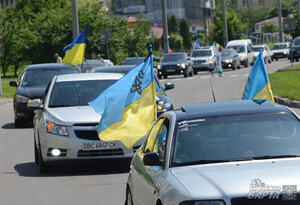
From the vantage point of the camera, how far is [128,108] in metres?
11.4

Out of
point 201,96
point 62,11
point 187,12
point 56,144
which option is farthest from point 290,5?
point 56,144

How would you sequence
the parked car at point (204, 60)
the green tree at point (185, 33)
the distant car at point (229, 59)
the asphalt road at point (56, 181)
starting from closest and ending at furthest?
the asphalt road at point (56, 181) → the parked car at point (204, 60) → the distant car at point (229, 59) → the green tree at point (185, 33)

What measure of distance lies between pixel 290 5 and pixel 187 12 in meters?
41.8

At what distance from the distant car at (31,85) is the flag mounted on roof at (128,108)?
31.3ft

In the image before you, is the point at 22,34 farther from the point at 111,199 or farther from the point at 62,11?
the point at 111,199

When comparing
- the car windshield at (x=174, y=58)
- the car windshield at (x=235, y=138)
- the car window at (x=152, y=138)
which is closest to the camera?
the car windshield at (x=235, y=138)

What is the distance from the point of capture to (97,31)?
177 ft

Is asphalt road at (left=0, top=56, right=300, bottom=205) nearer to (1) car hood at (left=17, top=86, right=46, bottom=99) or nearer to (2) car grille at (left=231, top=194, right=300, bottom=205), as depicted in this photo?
(1) car hood at (left=17, top=86, right=46, bottom=99)

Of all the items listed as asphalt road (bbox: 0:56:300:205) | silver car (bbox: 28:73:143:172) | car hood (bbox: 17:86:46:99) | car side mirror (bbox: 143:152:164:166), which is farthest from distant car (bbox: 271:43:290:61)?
car side mirror (bbox: 143:152:164:166)

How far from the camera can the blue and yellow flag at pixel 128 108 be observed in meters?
11.2

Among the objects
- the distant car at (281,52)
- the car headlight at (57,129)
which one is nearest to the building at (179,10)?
the distant car at (281,52)

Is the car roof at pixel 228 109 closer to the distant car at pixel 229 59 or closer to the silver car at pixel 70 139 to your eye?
the silver car at pixel 70 139

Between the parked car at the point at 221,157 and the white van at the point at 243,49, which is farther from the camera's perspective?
the white van at the point at 243,49

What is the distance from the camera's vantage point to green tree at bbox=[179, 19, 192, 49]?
456 ft
